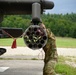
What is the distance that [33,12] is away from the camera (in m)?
7.22

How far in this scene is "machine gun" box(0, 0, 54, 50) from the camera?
6.91 metres

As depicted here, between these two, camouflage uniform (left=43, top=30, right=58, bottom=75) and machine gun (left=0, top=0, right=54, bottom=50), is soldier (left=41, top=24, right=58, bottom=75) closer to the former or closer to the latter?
camouflage uniform (left=43, top=30, right=58, bottom=75)

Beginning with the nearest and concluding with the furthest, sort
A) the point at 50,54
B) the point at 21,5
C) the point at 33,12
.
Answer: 1. the point at 33,12
2. the point at 21,5
3. the point at 50,54

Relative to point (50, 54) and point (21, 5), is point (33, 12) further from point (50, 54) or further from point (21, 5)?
point (50, 54)

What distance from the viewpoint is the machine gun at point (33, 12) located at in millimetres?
6906

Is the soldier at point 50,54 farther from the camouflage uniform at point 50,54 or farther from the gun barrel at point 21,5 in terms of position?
the gun barrel at point 21,5

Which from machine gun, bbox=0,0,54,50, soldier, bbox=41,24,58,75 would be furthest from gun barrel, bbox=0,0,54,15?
soldier, bbox=41,24,58,75

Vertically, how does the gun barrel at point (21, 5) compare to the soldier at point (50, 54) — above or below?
above

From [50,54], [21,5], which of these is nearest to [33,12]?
[21,5]

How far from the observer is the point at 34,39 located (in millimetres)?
6941

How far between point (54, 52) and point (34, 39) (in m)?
1.80

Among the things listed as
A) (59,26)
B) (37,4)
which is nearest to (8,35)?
(37,4)

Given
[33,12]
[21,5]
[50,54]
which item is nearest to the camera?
[33,12]

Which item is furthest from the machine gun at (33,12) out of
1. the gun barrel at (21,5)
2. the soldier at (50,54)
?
the soldier at (50,54)
